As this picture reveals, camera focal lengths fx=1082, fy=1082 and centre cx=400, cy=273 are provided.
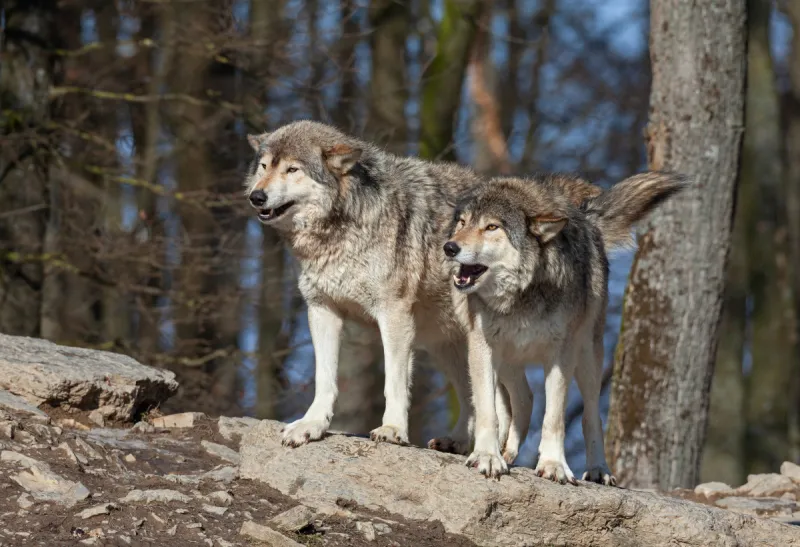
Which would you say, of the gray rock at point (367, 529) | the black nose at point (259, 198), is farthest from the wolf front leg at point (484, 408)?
the black nose at point (259, 198)

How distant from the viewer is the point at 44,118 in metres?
13.2

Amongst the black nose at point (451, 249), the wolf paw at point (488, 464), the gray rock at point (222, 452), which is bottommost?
the gray rock at point (222, 452)

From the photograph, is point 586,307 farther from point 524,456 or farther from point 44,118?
point 524,456

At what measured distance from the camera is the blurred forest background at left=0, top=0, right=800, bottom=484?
13.2 metres

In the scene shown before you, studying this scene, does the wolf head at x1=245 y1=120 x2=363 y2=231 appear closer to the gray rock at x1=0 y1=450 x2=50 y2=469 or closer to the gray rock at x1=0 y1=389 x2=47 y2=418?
the gray rock at x1=0 y1=389 x2=47 y2=418

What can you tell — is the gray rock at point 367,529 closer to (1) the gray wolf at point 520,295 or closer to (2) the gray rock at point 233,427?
(1) the gray wolf at point 520,295

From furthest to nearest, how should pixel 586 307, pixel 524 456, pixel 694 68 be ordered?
pixel 524 456 < pixel 694 68 < pixel 586 307

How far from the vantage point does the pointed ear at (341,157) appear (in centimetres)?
714

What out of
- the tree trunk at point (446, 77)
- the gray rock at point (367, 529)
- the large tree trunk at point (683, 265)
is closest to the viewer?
the gray rock at point (367, 529)

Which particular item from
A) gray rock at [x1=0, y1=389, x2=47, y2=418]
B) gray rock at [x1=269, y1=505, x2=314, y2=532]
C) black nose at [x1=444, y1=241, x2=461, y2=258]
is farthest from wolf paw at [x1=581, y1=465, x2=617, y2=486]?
gray rock at [x1=0, y1=389, x2=47, y2=418]

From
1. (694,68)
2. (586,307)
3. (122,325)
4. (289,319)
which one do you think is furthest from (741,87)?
(122,325)

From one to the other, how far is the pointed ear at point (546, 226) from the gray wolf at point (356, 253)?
2.37 feet

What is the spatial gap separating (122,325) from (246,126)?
3448mm

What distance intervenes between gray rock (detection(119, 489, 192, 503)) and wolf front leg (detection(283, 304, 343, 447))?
85 cm
